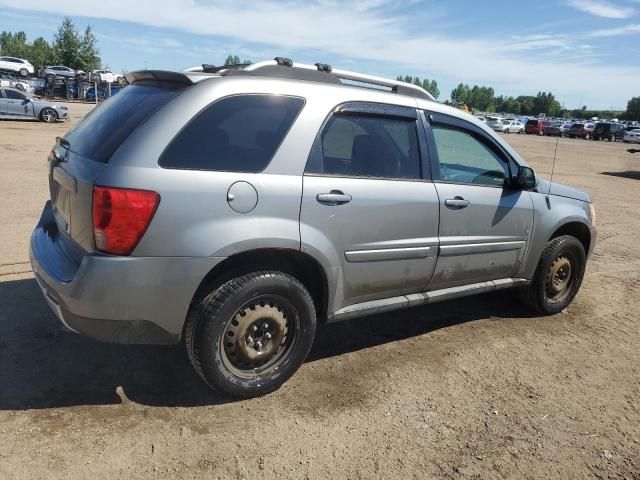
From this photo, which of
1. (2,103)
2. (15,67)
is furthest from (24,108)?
(15,67)

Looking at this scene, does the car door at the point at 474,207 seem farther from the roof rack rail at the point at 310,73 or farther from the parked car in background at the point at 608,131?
the parked car in background at the point at 608,131

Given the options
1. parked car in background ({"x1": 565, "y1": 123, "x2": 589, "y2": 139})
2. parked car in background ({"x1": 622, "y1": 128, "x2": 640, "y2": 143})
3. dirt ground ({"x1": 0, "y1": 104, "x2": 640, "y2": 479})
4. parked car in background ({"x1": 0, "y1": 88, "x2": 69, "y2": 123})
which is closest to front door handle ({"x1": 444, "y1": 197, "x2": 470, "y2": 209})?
dirt ground ({"x1": 0, "y1": 104, "x2": 640, "y2": 479})

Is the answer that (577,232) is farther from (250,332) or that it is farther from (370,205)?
(250,332)

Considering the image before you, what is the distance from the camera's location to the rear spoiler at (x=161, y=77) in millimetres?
3025

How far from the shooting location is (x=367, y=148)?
3.57 m

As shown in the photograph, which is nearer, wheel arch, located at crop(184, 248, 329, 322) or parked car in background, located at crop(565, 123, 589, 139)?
wheel arch, located at crop(184, 248, 329, 322)

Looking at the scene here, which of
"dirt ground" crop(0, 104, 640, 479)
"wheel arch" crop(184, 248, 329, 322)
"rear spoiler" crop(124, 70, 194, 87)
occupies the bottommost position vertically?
"dirt ground" crop(0, 104, 640, 479)

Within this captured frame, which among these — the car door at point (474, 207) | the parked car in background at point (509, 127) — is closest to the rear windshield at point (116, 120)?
the car door at point (474, 207)

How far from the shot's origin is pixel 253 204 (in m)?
2.96

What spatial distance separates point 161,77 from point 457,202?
2166mm

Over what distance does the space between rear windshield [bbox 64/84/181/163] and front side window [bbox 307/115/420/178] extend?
92cm

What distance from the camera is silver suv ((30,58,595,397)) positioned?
276cm

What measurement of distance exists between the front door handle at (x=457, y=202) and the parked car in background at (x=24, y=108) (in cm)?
2316

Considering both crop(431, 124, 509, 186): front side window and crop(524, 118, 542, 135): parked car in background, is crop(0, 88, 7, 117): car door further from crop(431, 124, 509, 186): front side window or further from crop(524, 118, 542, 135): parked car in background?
crop(524, 118, 542, 135): parked car in background
